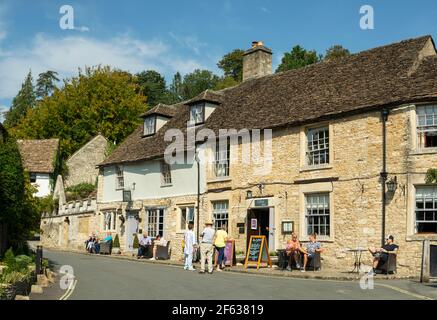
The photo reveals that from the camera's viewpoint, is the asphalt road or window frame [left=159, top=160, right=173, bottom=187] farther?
window frame [left=159, top=160, right=173, bottom=187]

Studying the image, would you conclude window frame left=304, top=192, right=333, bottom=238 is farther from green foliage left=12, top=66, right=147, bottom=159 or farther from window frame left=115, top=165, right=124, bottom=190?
green foliage left=12, top=66, right=147, bottom=159

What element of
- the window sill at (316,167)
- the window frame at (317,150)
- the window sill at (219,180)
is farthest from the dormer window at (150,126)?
the window sill at (316,167)

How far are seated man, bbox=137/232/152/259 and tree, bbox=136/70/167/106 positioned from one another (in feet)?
144

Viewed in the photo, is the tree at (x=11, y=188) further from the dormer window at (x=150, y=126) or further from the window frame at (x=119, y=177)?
the dormer window at (x=150, y=126)

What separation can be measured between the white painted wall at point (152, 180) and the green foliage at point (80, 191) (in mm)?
12682

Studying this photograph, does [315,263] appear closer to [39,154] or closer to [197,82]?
[39,154]

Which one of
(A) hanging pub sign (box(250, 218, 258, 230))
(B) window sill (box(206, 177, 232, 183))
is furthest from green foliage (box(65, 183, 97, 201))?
(A) hanging pub sign (box(250, 218, 258, 230))

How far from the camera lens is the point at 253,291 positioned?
45.5ft

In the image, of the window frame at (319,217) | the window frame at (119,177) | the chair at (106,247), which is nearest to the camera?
the window frame at (319,217)

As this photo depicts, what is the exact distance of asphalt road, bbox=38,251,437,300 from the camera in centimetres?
1303

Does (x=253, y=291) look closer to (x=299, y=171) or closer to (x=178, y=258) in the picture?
(x=299, y=171)

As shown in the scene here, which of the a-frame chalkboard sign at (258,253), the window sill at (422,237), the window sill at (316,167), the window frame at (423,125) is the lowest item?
the a-frame chalkboard sign at (258,253)

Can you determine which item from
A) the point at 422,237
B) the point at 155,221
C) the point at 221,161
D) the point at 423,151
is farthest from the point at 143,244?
the point at 423,151

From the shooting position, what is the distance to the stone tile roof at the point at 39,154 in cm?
4828
